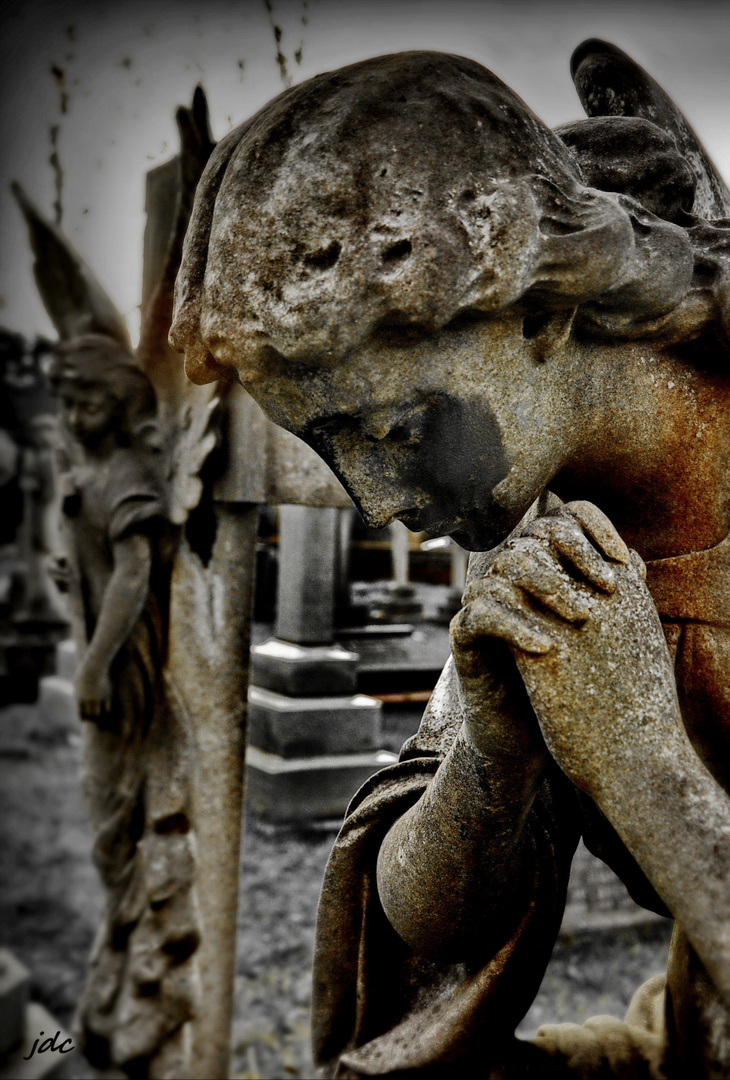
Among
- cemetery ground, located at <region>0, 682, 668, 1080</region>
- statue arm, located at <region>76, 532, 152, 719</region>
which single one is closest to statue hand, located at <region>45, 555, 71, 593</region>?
statue arm, located at <region>76, 532, 152, 719</region>

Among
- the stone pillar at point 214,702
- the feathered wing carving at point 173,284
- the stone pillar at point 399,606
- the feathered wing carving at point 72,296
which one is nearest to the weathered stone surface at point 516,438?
the feathered wing carving at point 173,284

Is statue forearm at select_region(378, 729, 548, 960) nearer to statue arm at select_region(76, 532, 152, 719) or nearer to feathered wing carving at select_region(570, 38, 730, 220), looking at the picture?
feathered wing carving at select_region(570, 38, 730, 220)

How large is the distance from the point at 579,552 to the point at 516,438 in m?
0.17

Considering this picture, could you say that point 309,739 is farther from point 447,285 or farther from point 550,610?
point 447,285

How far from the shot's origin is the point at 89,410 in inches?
103

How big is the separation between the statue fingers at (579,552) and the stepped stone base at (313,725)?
424cm

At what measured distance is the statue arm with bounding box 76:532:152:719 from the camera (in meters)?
2.57

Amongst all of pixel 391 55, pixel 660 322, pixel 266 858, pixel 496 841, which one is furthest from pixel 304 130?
pixel 266 858

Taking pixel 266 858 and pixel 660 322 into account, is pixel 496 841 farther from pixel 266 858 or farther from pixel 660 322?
pixel 266 858

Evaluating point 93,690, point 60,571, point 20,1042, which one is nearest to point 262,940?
point 20,1042

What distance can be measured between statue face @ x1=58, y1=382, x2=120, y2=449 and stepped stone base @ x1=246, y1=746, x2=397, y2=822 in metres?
2.74

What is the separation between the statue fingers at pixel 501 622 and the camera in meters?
0.78

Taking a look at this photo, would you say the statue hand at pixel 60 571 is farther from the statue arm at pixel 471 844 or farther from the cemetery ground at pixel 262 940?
the statue arm at pixel 471 844

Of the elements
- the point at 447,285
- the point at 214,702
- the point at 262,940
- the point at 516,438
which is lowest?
the point at 262,940
